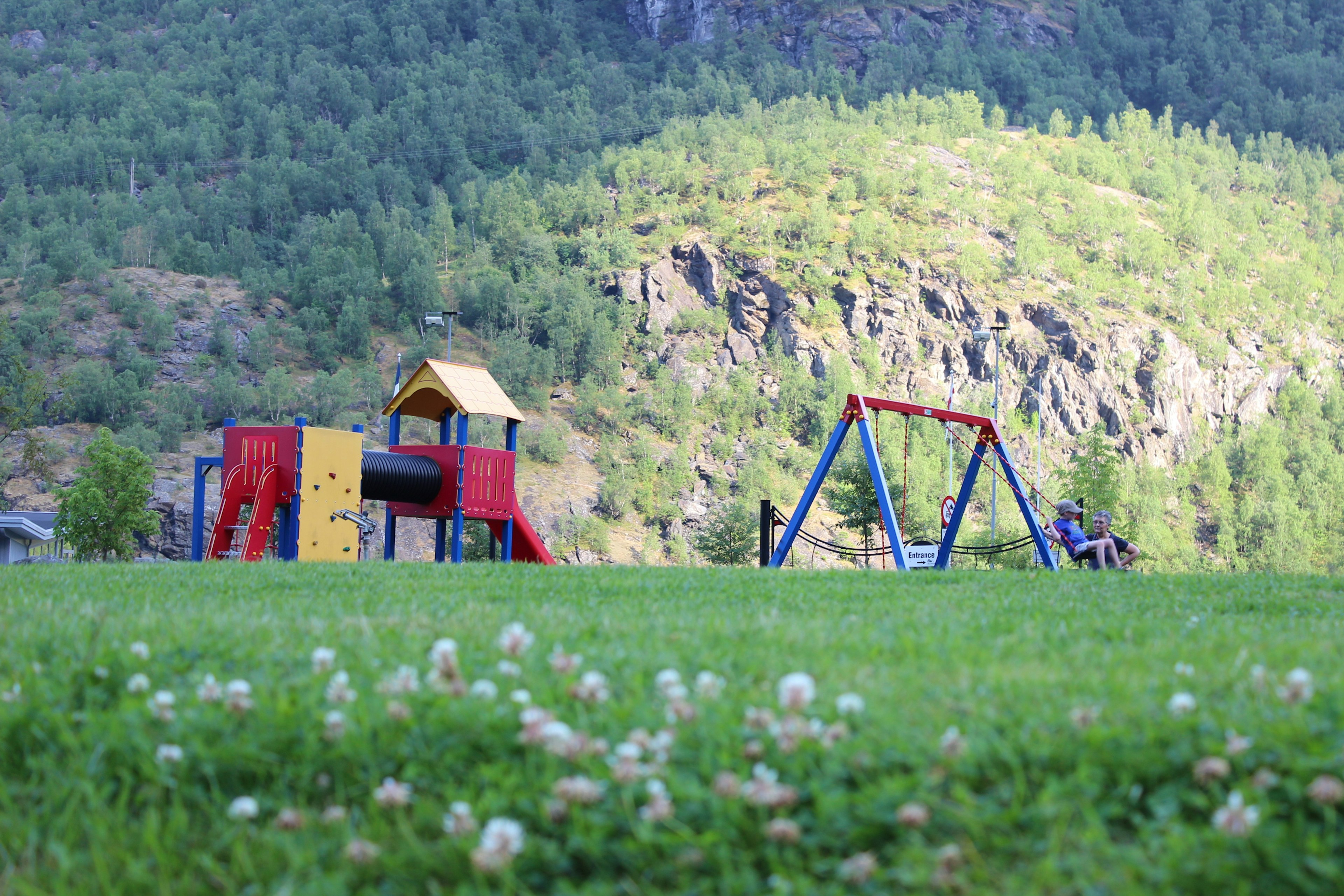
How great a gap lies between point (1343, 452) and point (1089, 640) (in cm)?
11237

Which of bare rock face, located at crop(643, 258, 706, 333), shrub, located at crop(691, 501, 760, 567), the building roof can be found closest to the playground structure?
shrub, located at crop(691, 501, 760, 567)

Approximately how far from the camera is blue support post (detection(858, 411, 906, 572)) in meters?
14.5

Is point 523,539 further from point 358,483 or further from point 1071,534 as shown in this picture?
point 1071,534

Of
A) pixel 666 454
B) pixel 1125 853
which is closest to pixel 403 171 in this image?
pixel 666 454

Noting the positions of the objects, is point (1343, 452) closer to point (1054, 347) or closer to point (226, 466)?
point (1054, 347)

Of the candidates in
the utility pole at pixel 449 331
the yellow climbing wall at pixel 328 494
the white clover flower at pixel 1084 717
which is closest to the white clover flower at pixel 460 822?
the white clover flower at pixel 1084 717

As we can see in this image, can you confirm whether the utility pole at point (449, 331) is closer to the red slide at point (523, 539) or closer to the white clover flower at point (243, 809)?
the red slide at point (523, 539)

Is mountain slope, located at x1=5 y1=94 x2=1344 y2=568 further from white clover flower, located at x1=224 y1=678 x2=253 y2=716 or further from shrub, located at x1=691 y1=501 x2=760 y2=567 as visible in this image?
white clover flower, located at x1=224 y1=678 x2=253 y2=716

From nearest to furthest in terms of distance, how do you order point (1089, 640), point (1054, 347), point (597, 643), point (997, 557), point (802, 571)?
1. point (597, 643)
2. point (1089, 640)
3. point (802, 571)
4. point (997, 557)
5. point (1054, 347)

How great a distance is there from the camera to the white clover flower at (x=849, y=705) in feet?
9.38

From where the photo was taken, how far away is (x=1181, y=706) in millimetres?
2893

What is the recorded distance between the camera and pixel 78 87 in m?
120

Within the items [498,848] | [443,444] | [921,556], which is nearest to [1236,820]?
[498,848]

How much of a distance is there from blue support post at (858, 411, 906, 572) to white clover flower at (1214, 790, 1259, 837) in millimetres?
11384
